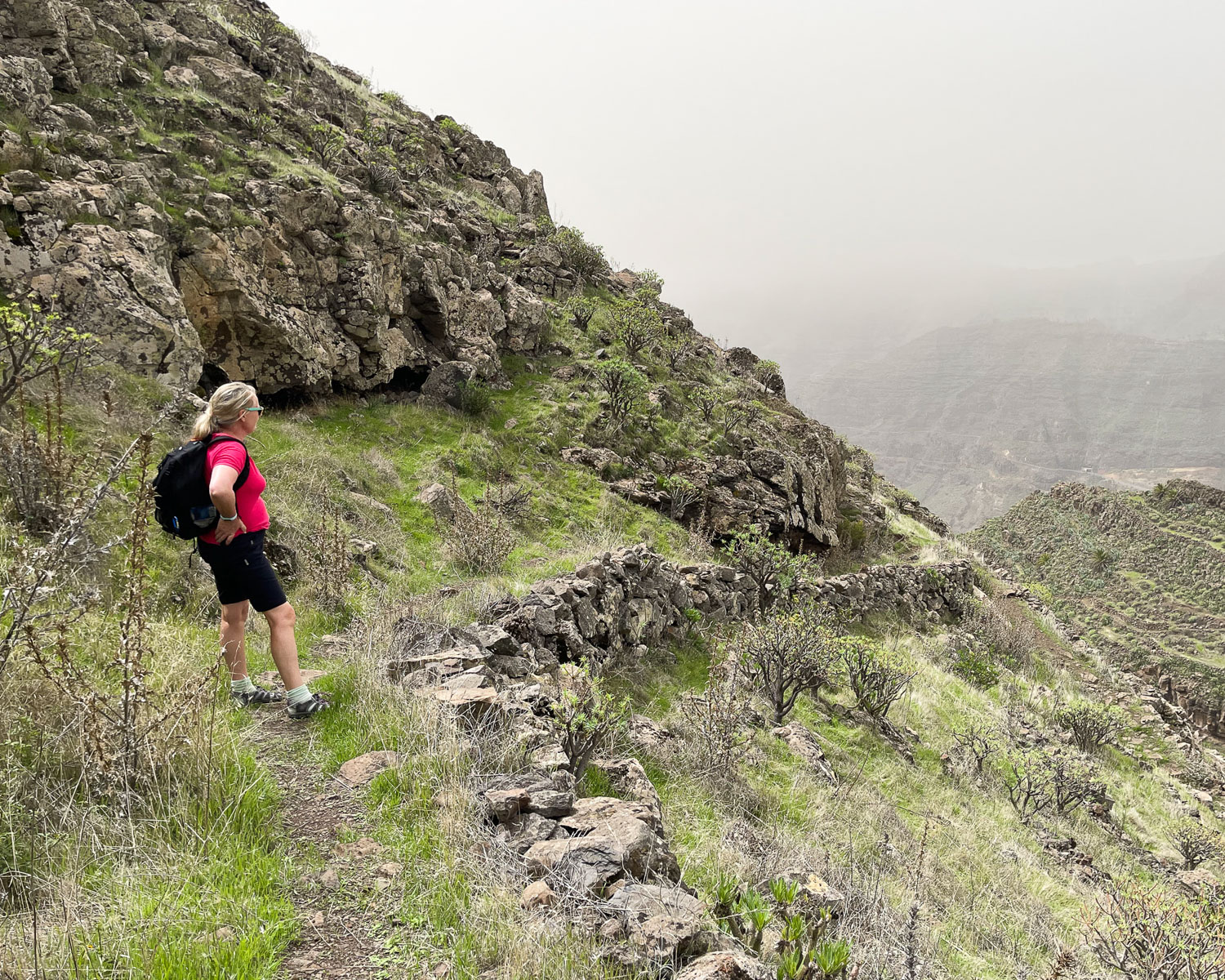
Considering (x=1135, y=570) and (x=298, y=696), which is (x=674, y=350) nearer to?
(x=298, y=696)

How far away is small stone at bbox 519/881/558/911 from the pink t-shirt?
8.66ft

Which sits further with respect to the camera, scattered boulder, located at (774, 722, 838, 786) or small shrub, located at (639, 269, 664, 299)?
small shrub, located at (639, 269, 664, 299)

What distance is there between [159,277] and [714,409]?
14.8 metres

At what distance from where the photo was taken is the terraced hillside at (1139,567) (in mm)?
40656

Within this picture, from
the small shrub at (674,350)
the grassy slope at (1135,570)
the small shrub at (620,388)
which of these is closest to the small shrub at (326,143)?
the small shrub at (620,388)

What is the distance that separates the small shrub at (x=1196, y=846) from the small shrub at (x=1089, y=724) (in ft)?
8.13

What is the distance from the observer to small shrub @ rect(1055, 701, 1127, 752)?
470 inches

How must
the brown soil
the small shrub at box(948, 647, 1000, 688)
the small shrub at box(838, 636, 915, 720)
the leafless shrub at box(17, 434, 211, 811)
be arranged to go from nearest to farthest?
the brown soil
the leafless shrub at box(17, 434, 211, 811)
the small shrub at box(838, 636, 915, 720)
the small shrub at box(948, 647, 1000, 688)

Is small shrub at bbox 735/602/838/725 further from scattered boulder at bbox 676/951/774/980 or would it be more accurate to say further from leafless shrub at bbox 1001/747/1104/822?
scattered boulder at bbox 676/951/774/980

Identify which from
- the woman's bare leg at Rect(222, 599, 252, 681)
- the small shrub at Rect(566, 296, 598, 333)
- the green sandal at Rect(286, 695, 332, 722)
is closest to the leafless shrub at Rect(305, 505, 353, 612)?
the woman's bare leg at Rect(222, 599, 252, 681)

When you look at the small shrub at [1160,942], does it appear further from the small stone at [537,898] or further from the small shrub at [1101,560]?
the small shrub at [1101,560]

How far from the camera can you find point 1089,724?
12305mm

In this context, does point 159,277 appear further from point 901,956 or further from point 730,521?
point 730,521

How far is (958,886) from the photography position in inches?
199
